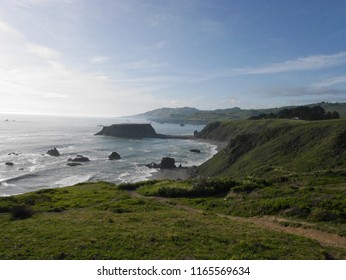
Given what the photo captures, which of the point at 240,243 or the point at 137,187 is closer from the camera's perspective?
the point at 240,243

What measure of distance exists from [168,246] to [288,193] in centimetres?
2103

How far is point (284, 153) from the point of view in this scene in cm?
8125

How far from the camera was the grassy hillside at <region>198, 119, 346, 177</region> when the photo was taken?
212ft

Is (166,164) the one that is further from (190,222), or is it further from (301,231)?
(301,231)

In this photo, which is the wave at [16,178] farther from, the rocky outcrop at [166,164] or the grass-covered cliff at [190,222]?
the grass-covered cliff at [190,222]

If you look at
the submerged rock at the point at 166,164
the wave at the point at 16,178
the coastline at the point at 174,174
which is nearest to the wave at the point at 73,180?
the wave at the point at 16,178

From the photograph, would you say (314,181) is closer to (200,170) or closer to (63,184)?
(200,170)

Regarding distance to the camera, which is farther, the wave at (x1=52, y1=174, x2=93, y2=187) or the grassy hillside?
the wave at (x1=52, y1=174, x2=93, y2=187)

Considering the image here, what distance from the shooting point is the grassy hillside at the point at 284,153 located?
64625 millimetres

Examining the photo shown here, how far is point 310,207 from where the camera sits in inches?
1113

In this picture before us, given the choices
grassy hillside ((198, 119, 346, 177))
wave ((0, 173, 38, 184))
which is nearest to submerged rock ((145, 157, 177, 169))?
grassy hillside ((198, 119, 346, 177))

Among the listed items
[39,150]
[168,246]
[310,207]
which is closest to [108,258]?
[168,246]

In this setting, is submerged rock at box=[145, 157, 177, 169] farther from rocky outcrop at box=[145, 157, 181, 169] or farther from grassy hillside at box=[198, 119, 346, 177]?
grassy hillside at box=[198, 119, 346, 177]
